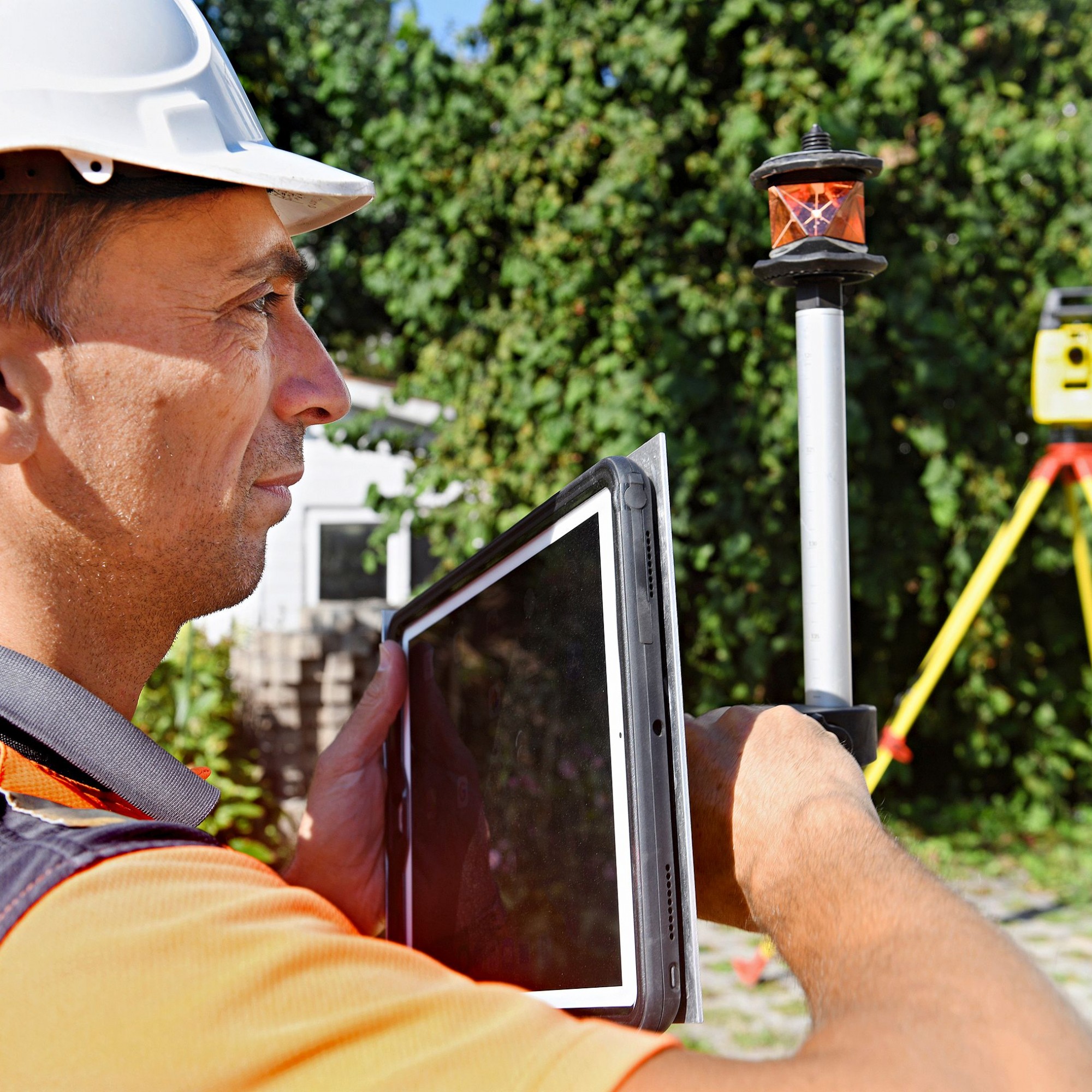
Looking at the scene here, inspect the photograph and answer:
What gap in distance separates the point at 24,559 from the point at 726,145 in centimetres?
374

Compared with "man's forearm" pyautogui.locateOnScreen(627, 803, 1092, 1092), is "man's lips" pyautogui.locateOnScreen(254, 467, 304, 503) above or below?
above

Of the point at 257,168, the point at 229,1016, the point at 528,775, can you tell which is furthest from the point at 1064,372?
the point at 229,1016

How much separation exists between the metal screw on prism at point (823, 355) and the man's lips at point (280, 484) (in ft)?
2.14

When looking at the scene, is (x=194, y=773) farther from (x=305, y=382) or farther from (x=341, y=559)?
(x=341, y=559)

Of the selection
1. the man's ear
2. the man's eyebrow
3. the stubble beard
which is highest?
the man's eyebrow

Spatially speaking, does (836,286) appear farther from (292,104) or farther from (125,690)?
(292,104)

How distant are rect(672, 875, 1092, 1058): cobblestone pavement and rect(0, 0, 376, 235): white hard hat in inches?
99.9

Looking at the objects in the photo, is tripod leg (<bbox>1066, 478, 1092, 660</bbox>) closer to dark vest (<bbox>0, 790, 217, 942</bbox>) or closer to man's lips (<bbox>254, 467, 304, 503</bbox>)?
man's lips (<bbox>254, 467, 304, 503</bbox>)

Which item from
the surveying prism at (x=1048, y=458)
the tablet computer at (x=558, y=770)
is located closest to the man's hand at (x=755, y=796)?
the tablet computer at (x=558, y=770)

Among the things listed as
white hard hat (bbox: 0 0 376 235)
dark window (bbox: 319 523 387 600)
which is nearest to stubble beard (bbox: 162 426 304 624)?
white hard hat (bbox: 0 0 376 235)

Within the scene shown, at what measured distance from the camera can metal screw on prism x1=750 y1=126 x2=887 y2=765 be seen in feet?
4.54

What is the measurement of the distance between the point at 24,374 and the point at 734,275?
3.64 meters

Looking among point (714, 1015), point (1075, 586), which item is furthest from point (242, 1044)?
point (1075, 586)

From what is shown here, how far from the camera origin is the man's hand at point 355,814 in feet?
4.98
